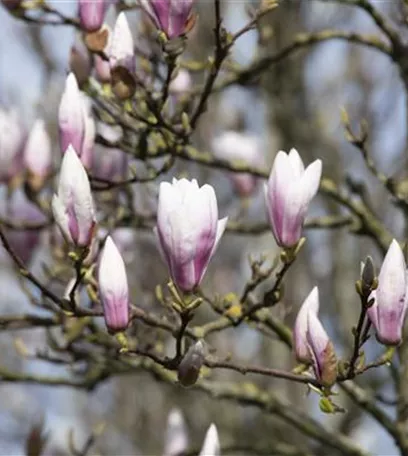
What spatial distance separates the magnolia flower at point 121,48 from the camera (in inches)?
66.0

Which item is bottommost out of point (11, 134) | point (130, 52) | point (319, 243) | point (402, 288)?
point (319, 243)

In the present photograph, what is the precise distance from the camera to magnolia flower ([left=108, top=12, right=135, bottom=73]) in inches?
66.0

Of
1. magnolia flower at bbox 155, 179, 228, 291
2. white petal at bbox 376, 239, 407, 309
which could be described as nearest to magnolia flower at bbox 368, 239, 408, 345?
white petal at bbox 376, 239, 407, 309

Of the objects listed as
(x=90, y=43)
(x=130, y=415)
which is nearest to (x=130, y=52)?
(x=90, y=43)

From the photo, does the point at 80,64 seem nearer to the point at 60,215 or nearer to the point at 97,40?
the point at 97,40

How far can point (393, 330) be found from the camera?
136 cm

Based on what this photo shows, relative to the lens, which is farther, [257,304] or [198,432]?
[198,432]

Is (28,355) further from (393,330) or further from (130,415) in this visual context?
(130,415)

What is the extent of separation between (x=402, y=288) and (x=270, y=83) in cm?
208

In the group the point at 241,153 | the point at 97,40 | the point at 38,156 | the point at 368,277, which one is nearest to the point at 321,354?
the point at 368,277

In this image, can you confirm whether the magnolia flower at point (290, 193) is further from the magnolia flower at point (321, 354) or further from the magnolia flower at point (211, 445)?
the magnolia flower at point (211, 445)

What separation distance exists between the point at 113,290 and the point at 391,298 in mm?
368

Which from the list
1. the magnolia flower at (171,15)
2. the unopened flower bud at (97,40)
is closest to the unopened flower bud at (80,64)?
the unopened flower bud at (97,40)

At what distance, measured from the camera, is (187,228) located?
130 cm
